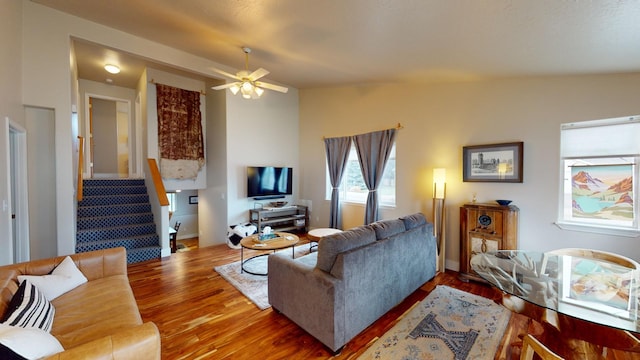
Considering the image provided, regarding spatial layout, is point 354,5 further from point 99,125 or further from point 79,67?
point 99,125

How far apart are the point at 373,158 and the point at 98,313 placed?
406 cm

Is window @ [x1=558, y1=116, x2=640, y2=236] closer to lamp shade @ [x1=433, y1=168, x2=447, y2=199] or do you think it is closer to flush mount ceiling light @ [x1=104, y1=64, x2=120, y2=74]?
lamp shade @ [x1=433, y1=168, x2=447, y2=199]

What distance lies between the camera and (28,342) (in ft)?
3.61

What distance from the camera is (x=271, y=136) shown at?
222 inches

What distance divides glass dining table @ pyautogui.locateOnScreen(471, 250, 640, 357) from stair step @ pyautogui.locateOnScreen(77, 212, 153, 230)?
205 inches

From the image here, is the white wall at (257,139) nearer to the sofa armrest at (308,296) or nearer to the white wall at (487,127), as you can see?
the white wall at (487,127)

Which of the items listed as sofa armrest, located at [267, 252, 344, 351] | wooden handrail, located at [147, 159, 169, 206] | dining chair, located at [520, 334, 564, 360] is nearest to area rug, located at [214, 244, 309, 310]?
sofa armrest, located at [267, 252, 344, 351]

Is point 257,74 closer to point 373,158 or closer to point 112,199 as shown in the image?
point 373,158

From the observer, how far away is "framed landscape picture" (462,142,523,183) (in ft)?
10.7

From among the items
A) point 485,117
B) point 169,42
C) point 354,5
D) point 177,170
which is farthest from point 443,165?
point 177,170

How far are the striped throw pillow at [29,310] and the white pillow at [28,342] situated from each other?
34cm

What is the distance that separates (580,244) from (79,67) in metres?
8.44

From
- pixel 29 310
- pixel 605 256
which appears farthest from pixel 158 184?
pixel 605 256

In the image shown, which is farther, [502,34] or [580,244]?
[580,244]
